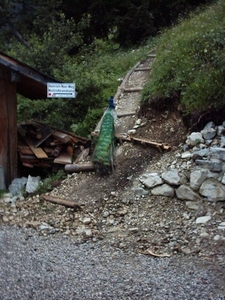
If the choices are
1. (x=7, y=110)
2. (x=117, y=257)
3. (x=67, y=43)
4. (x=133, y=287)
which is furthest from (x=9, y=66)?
(x=67, y=43)

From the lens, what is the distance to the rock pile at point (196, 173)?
282 inches

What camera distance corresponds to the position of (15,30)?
18578 mm

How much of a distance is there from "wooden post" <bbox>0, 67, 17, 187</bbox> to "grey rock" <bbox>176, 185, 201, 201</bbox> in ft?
11.8

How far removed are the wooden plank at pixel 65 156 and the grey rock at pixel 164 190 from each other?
2250 mm

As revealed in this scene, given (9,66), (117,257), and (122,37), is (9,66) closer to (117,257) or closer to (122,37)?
(117,257)

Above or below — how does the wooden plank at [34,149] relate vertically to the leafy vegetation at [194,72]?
below

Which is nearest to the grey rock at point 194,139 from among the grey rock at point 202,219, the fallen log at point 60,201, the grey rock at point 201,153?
the grey rock at point 201,153

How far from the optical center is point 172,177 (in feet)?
24.3

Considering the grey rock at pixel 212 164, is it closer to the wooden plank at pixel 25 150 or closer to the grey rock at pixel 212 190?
the grey rock at pixel 212 190

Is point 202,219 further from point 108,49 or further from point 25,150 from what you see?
point 108,49

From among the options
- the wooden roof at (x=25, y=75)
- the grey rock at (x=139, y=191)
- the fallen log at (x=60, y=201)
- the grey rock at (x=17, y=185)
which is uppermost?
the wooden roof at (x=25, y=75)

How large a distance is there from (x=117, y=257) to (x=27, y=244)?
1.28 meters

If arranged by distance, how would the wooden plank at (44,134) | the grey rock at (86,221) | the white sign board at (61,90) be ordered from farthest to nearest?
1. the wooden plank at (44,134)
2. the white sign board at (61,90)
3. the grey rock at (86,221)

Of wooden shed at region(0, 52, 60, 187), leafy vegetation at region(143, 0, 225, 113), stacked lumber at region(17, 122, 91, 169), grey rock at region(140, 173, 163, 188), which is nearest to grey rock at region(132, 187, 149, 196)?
grey rock at region(140, 173, 163, 188)
